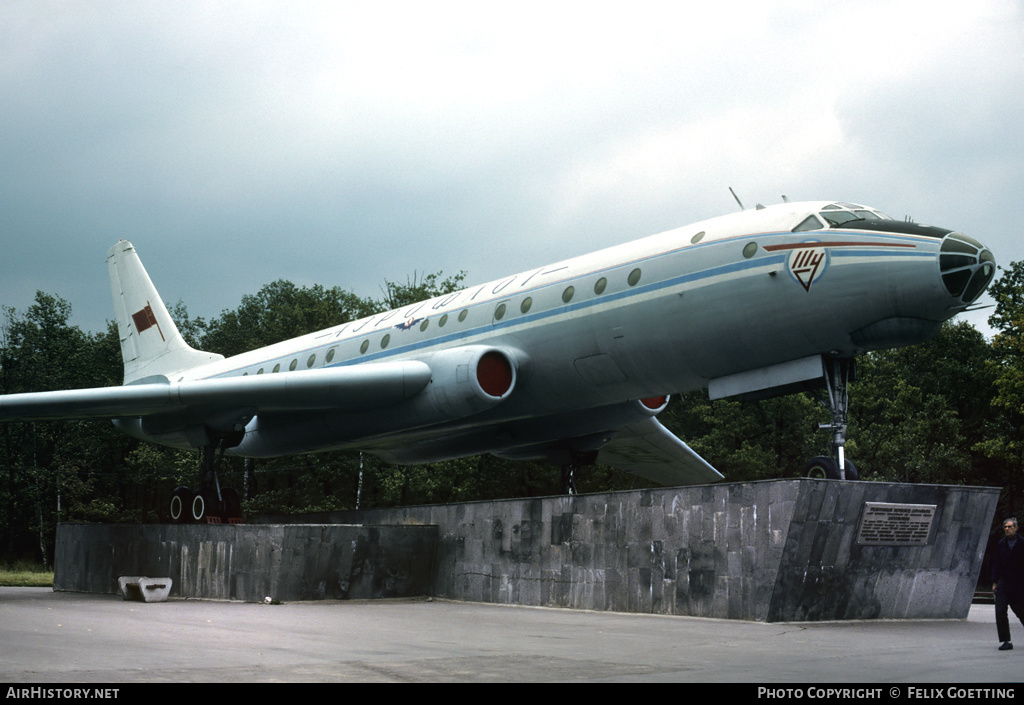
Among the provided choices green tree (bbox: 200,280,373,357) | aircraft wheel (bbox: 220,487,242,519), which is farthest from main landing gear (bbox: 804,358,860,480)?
green tree (bbox: 200,280,373,357)

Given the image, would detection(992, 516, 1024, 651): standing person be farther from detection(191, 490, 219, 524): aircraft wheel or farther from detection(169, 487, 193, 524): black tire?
detection(169, 487, 193, 524): black tire

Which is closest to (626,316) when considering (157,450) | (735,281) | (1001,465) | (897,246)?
(735,281)

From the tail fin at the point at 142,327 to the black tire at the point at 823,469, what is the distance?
1375 cm

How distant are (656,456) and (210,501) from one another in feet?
27.3

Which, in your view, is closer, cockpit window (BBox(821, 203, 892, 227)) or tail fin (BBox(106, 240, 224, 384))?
cockpit window (BBox(821, 203, 892, 227))

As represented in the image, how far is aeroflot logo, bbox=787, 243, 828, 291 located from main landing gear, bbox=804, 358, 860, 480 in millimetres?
1005

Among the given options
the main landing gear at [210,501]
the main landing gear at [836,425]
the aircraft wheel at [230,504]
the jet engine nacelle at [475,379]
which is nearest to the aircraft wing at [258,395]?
the jet engine nacelle at [475,379]

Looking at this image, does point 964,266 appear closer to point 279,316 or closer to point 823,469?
point 823,469

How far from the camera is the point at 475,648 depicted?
296 inches

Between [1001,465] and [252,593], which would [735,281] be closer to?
[252,593]

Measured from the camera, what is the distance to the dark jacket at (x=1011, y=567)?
7.89m

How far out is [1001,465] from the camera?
3747cm

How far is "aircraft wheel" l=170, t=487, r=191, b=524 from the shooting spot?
17.4 meters
